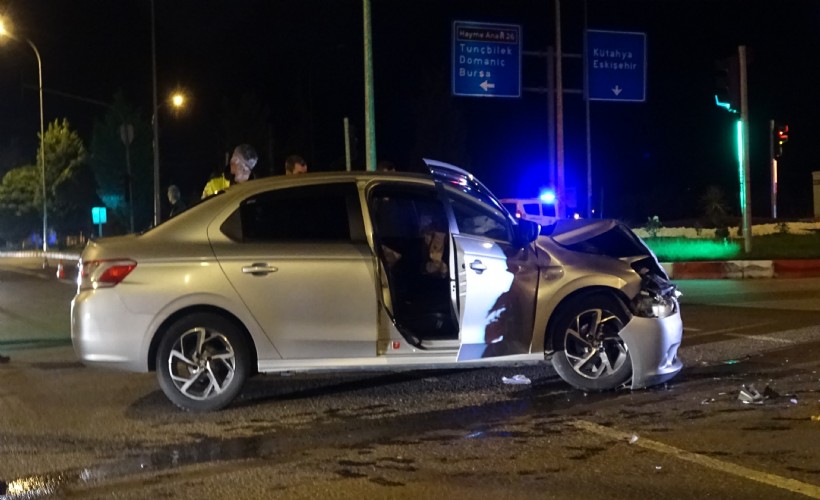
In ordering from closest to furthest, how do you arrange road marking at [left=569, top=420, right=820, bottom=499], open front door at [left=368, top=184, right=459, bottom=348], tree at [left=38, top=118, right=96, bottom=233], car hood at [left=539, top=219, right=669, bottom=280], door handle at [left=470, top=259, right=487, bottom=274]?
road marking at [left=569, top=420, right=820, bottom=499]
door handle at [left=470, top=259, right=487, bottom=274]
open front door at [left=368, top=184, right=459, bottom=348]
car hood at [left=539, top=219, right=669, bottom=280]
tree at [left=38, top=118, right=96, bottom=233]

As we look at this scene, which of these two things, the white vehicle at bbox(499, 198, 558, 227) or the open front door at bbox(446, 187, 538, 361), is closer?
the open front door at bbox(446, 187, 538, 361)

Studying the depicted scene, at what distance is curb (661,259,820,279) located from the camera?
17.1 m

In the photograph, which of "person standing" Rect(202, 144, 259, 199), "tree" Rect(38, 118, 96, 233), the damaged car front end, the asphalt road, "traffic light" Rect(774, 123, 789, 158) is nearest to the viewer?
the asphalt road

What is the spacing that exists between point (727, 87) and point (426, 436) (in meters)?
14.1

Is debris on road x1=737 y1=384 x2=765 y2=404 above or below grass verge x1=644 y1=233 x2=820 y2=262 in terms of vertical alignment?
below

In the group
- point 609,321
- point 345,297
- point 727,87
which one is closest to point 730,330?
point 609,321

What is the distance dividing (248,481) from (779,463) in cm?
302

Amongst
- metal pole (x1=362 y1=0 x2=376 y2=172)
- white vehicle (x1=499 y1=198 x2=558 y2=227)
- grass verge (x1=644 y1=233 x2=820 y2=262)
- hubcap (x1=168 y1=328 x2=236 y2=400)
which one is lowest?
hubcap (x1=168 y1=328 x2=236 y2=400)

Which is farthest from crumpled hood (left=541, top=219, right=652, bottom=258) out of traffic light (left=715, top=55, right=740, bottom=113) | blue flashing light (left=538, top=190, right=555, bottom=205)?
blue flashing light (left=538, top=190, right=555, bottom=205)

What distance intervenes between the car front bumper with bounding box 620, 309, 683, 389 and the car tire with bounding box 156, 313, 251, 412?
2846 mm

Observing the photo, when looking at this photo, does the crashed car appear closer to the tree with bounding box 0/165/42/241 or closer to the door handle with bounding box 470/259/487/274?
the door handle with bounding box 470/259/487/274

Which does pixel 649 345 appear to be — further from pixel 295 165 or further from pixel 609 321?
pixel 295 165

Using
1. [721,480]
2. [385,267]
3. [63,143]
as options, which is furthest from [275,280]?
[63,143]

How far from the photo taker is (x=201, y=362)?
6.66 meters
